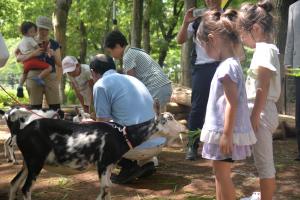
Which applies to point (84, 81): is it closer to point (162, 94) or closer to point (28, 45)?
point (28, 45)

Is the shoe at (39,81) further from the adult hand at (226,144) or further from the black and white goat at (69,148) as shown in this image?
the adult hand at (226,144)

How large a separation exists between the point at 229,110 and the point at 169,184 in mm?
1857

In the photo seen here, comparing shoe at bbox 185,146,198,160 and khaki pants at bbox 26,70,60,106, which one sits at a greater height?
khaki pants at bbox 26,70,60,106

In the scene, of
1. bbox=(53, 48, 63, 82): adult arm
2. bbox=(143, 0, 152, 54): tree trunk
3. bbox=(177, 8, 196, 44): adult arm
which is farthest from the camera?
bbox=(143, 0, 152, 54): tree trunk

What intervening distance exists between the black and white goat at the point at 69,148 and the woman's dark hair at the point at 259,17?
136 cm

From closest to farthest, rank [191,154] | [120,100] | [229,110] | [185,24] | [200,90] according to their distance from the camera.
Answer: [229,110] < [120,100] < [185,24] < [200,90] < [191,154]

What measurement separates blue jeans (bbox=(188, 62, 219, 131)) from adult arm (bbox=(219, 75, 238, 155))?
2.42m

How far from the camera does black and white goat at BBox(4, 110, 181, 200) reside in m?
3.82

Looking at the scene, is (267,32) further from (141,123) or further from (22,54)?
(22,54)

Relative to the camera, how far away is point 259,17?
3.56m

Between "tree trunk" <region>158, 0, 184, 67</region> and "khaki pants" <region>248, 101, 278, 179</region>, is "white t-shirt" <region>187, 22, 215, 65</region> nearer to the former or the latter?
"khaki pants" <region>248, 101, 278, 179</region>

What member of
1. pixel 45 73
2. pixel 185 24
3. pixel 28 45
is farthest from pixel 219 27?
pixel 28 45

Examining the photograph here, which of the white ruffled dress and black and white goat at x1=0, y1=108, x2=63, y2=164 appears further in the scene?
black and white goat at x1=0, y1=108, x2=63, y2=164

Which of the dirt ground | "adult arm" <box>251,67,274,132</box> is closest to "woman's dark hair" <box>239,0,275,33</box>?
"adult arm" <box>251,67,274,132</box>
